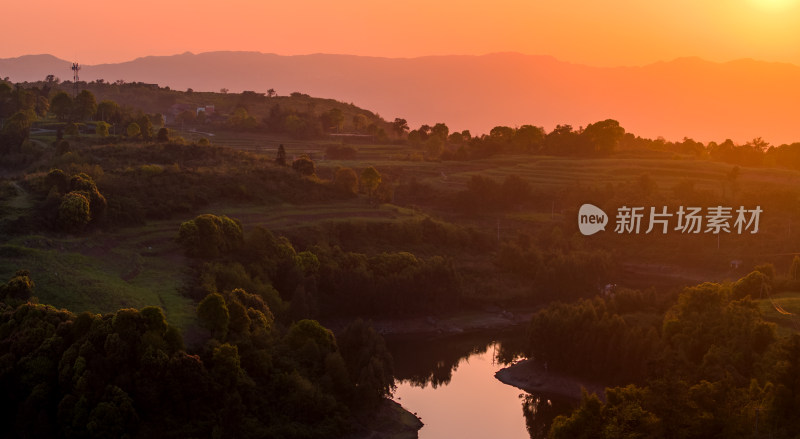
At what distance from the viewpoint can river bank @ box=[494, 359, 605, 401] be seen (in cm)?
3700

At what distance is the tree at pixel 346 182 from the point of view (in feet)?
204

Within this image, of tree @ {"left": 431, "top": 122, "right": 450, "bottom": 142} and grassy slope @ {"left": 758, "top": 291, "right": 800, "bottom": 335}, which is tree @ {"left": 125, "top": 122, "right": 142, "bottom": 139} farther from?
grassy slope @ {"left": 758, "top": 291, "right": 800, "bottom": 335}

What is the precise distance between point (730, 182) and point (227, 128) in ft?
187

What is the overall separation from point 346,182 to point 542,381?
2838 centimetres

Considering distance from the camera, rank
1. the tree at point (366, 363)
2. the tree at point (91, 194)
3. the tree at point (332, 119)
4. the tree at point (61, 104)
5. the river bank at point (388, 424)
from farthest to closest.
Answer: the tree at point (332, 119) < the tree at point (61, 104) < the tree at point (91, 194) < the tree at point (366, 363) < the river bank at point (388, 424)

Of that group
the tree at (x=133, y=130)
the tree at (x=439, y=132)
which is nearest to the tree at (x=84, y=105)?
the tree at (x=133, y=130)

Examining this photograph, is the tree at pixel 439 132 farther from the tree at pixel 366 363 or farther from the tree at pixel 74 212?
the tree at pixel 366 363

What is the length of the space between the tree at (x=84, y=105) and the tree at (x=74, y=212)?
3505 cm

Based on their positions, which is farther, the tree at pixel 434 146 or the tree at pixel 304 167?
the tree at pixel 434 146

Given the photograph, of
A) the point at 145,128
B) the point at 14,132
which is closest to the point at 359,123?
the point at 145,128

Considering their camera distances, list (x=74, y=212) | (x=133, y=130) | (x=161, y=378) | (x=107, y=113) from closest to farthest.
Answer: (x=161, y=378) < (x=74, y=212) < (x=133, y=130) < (x=107, y=113)

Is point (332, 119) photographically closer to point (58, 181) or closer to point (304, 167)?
point (304, 167)

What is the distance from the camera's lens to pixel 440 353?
4325cm

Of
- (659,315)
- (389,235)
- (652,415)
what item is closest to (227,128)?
(389,235)
